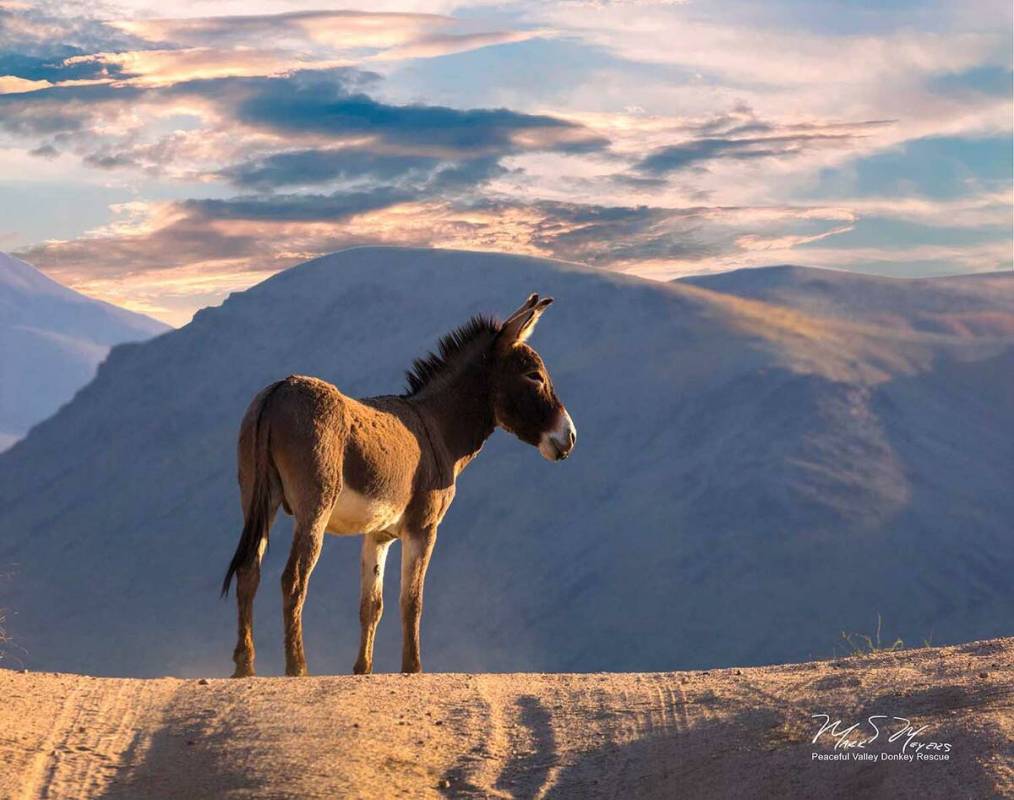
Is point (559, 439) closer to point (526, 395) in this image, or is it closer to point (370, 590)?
point (526, 395)

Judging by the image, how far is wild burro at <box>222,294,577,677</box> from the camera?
11.3 meters

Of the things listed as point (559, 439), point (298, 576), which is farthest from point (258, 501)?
point (559, 439)

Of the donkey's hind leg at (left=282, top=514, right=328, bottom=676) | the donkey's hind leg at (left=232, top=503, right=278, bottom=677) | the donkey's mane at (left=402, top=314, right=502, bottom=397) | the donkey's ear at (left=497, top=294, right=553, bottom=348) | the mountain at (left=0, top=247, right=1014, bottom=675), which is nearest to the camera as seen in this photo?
the donkey's hind leg at (left=282, top=514, right=328, bottom=676)

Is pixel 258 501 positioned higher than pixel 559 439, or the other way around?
pixel 258 501

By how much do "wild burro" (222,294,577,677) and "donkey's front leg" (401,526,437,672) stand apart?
0.04ft

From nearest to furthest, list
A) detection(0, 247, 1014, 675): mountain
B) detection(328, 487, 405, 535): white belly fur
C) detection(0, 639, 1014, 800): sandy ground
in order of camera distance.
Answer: detection(0, 639, 1014, 800): sandy ground < detection(328, 487, 405, 535): white belly fur < detection(0, 247, 1014, 675): mountain

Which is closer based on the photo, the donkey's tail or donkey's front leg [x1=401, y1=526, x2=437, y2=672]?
the donkey's tail

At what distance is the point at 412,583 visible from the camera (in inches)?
503

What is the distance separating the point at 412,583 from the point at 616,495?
72526mm

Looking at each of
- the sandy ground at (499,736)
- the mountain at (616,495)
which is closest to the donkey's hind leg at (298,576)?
the sandy ground at (499,736)

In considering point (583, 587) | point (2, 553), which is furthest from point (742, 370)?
point (2, 553)

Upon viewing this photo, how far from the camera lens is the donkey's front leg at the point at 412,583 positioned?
1273 centimetres

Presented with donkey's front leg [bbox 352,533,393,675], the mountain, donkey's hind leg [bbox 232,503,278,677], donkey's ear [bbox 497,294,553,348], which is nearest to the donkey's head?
donkey's ear [bbox 497,294,553,348]

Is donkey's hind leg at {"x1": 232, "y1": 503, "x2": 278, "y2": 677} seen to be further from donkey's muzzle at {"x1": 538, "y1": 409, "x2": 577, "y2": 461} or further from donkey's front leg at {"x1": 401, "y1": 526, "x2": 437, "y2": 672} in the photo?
donkey's muzzle at {"x1": 538, "y1": 409, "x2": 577, "y2": 461}
